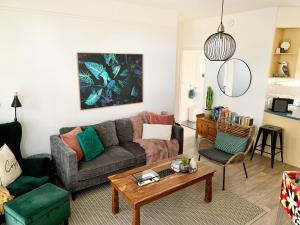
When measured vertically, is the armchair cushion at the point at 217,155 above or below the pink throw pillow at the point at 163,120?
below

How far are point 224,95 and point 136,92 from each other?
6.93 ft

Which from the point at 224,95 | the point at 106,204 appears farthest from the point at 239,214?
the point at 224,95

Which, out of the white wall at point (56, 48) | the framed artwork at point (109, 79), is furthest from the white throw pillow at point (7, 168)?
the framed artwork at point (109, 79)

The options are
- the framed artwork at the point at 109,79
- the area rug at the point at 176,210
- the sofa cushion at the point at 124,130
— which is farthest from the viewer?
the sofa cushion at the point at 124,130

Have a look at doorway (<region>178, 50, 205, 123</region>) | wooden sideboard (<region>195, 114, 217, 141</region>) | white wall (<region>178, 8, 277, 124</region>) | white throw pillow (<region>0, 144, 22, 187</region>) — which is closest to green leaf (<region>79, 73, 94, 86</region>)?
white throw pillow (<region>0, 144, 22, 187</region>)

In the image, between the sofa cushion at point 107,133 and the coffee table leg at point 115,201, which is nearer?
the coffee table leg at point 115,201

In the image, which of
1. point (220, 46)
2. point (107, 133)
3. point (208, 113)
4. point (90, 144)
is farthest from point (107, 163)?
point (208, 113)

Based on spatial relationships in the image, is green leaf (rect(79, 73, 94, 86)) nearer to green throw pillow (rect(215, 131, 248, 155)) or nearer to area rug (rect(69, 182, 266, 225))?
area rug (rect(69, 182, 266, 225))

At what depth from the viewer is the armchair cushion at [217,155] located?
3.43m

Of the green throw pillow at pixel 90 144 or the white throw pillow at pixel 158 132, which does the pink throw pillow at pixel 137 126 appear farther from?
the green throw pillow at pixel 90 144

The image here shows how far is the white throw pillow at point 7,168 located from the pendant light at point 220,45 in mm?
2728

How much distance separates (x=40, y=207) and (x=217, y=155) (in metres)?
2.55

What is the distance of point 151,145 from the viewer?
377 centimetres

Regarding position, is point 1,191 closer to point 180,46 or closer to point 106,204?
point 106,204
